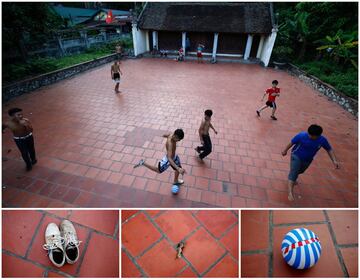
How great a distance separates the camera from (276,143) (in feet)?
17.7

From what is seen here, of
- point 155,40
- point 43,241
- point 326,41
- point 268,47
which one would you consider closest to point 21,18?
point 43,241

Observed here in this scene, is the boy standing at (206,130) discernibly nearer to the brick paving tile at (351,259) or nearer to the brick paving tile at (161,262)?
the brick paving tile at (161,262)

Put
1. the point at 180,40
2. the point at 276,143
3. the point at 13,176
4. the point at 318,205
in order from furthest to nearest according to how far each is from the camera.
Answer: the point at 180,40, the point at 276,143, the point at 13,176, the point at 318,205

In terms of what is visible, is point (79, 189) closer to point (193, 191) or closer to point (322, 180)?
point (193, 191)

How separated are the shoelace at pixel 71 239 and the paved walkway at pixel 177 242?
60 centimetres

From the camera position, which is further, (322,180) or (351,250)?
(322,180)

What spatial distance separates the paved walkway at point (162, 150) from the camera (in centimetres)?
374

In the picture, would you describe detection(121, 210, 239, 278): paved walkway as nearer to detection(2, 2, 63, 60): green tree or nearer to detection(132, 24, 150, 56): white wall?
detection(2, 2, 63, 60): green tree

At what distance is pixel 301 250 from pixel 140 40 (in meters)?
19.1

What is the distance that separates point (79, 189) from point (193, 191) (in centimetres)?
209

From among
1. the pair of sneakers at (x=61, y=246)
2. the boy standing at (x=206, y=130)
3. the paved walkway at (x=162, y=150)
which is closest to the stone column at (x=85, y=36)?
the paved walkway at (x=162, y=150)

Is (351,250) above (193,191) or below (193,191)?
above

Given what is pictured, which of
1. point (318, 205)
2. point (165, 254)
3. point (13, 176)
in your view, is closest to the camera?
point (165, 254)

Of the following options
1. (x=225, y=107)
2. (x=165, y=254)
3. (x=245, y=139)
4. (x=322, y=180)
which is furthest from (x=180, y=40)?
(x=165, y=254)
